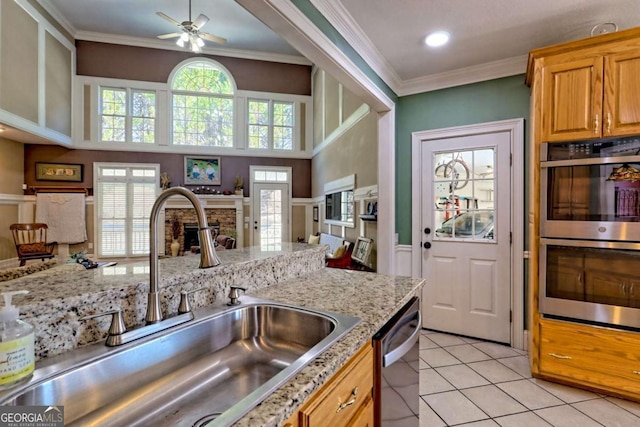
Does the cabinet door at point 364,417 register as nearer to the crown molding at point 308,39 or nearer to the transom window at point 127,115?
the crown molding at point 308,39

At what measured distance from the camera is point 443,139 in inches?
124

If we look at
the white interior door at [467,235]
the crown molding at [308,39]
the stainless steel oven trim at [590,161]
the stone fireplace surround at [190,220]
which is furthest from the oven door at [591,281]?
the stone fireplace surround at [190,220]

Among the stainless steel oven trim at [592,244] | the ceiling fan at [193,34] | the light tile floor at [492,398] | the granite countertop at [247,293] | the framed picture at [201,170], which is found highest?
the ceiling fan at [193,34]

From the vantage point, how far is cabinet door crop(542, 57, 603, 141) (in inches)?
81.2

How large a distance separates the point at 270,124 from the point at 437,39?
5892 mm

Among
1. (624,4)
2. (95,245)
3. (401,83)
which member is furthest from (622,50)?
(95,245)

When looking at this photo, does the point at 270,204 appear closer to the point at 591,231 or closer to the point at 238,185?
the point at 238,185

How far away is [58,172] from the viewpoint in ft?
22.1

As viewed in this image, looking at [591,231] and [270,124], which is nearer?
[591,231]

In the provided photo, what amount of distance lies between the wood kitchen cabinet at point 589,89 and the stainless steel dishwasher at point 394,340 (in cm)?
171

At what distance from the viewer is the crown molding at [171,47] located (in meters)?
6.91

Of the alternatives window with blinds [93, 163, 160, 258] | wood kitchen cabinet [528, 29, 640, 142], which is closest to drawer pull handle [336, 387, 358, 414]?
wood kitchen cabinet [528, 29, 640, 142]

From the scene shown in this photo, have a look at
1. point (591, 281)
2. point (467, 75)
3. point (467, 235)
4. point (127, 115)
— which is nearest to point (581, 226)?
point (591, 281)

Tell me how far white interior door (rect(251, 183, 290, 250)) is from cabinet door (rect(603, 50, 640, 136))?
6.49m
